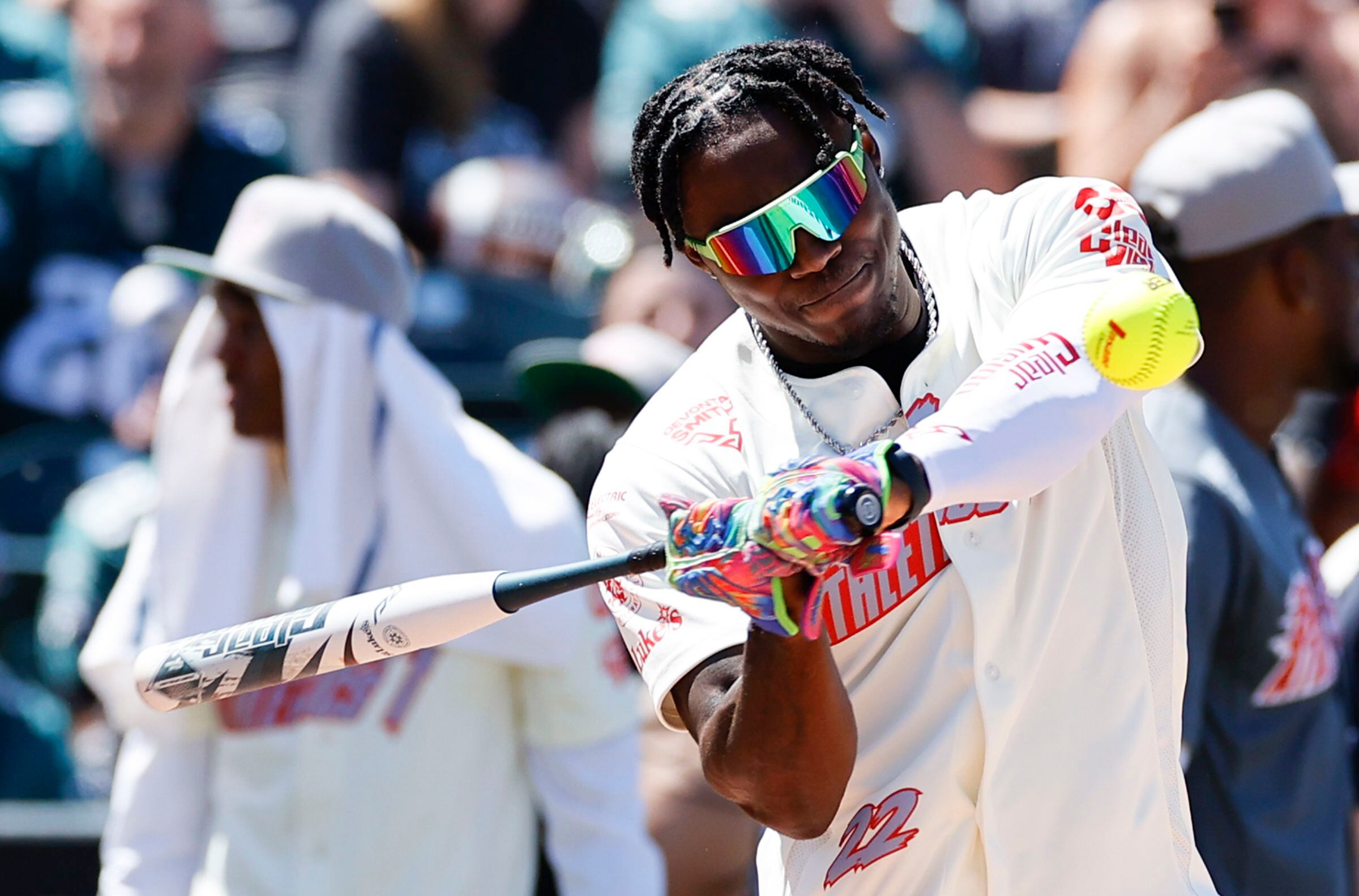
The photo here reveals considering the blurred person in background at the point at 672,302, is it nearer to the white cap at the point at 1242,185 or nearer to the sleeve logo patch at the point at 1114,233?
the white cap at the point at 1242,185

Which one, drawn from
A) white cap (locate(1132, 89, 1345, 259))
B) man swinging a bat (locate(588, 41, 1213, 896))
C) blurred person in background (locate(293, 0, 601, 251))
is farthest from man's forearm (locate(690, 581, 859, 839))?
blurred person in background (locate(293, 0, 601, 251))

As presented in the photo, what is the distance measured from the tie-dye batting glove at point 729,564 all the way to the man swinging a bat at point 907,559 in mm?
59

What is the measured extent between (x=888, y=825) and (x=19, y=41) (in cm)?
529

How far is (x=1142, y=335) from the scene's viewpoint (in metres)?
1.84

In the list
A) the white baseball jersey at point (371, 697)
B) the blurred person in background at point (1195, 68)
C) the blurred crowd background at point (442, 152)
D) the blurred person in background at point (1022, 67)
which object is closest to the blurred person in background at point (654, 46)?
the blurred crowd background at point (442, 152)

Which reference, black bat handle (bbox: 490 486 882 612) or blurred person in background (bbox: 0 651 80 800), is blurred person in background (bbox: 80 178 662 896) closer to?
black bat handle (bbox: 490 486 882 612)

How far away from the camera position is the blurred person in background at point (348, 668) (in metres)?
3.52

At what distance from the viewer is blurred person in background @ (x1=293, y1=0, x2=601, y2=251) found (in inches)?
238

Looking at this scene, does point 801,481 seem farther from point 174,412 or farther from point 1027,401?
point 174,412

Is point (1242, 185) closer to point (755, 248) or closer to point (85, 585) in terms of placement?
point (755, 248)

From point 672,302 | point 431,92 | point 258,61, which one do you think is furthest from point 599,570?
point 258,61

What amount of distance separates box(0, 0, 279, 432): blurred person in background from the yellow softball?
463cm

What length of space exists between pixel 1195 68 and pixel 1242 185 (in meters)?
2.16

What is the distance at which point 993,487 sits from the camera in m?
1.84
